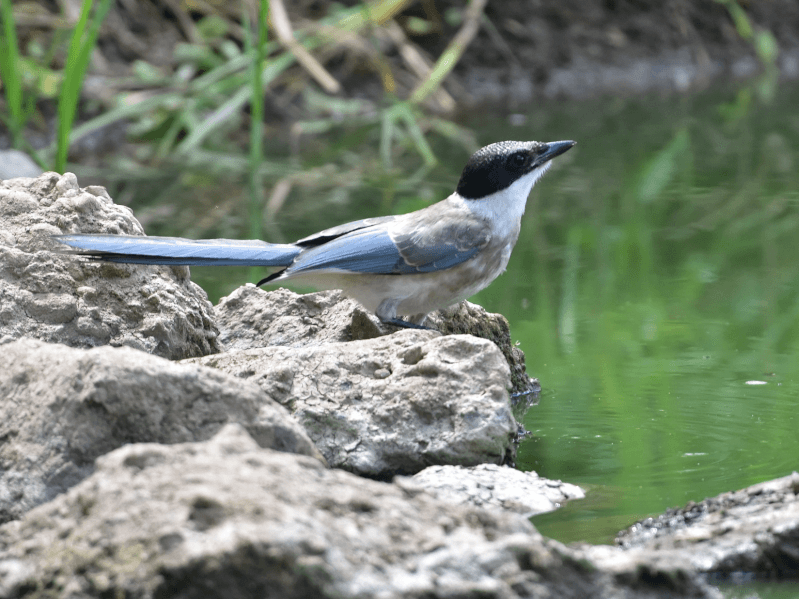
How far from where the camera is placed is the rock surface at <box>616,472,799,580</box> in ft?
5.39

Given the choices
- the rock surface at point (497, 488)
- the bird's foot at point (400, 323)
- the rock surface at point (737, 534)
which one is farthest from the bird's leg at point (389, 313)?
the rock surface at point (737, 534)

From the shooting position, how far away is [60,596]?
1416 millimetres

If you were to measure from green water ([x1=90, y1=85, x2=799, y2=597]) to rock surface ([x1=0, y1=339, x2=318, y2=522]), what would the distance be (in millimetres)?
549

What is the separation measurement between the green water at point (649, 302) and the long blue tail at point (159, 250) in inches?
→ 30.7

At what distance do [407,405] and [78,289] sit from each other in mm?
813

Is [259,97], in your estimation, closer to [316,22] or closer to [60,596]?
[316,22]

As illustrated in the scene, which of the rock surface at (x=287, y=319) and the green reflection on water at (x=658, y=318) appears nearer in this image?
the green reflection on water at (x=658, y=318)

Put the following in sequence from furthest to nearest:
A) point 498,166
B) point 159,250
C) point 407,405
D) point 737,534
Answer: point 498,166
point 159,250
point 407,405
point 737,534

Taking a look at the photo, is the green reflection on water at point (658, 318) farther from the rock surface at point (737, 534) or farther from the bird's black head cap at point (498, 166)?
the bird's black head cap at point (498, 166)

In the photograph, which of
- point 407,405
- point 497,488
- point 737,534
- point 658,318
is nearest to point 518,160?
point 658,318

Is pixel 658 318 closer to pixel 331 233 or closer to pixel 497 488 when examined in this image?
pixel 331 233

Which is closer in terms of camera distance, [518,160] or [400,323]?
[400,323]

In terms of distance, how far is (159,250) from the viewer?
94.8 inches

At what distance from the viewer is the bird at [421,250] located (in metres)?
2.66
